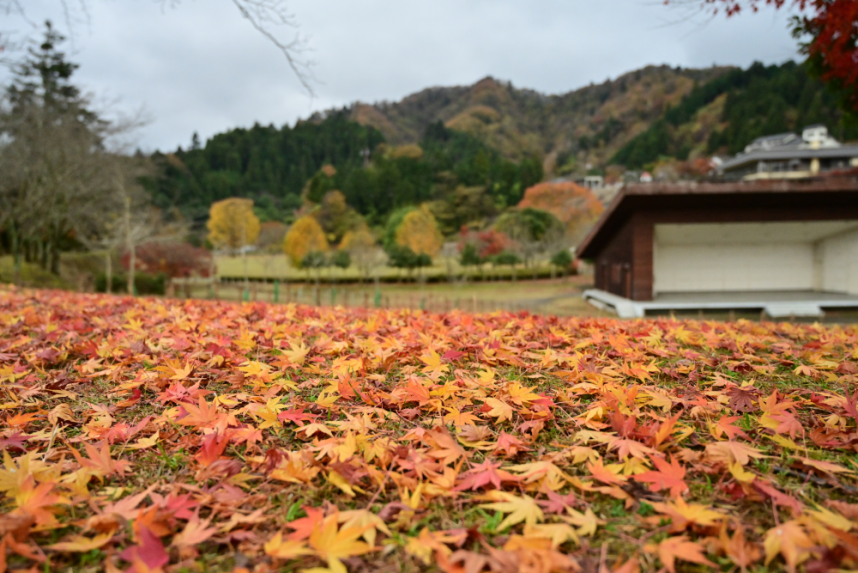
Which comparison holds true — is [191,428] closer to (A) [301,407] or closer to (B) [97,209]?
(A) [301,407]

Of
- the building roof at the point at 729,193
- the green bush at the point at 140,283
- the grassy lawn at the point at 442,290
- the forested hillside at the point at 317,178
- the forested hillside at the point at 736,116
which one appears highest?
the forested hillside at the point at 736,116

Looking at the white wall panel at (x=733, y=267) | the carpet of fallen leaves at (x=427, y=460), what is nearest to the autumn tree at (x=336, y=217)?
the white wall panel at (x=733, y=267)

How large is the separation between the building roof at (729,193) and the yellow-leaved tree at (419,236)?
2035cm

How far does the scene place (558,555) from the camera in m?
0.92

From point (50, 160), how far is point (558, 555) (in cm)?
2047

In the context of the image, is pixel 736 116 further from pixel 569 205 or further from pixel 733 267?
pixel 733 267

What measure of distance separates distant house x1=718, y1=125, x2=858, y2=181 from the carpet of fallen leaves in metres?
57.5

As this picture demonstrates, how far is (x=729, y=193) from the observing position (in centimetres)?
1230

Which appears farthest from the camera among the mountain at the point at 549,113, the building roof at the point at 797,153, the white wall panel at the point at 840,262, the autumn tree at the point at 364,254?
the mountain at the point at 549,113

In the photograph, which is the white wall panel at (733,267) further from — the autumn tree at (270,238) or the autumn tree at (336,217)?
the autumn tree at (336,217)

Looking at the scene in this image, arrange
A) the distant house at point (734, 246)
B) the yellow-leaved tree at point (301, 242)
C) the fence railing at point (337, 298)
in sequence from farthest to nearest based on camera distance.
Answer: the yellow-leaved tree at point (301, 242), the fence railing at point (337, 298), the distant house at point (734, 246)

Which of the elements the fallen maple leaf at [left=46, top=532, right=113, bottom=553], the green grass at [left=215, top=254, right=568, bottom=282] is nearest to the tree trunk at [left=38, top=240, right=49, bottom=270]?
the green grass at [left=215, top=254, right=568, bottom=282]

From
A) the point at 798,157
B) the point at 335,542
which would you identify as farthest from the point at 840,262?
the point at 798,157

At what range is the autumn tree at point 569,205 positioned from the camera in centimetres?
3975
